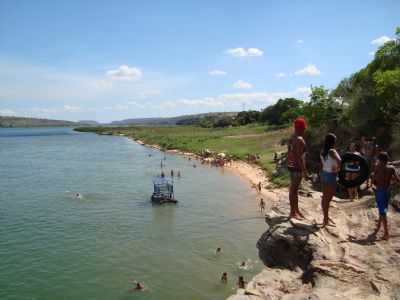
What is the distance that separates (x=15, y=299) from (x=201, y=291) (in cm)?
875

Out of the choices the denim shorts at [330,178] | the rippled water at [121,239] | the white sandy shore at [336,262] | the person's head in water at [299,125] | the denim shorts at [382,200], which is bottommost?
the rippled water at [121,239]

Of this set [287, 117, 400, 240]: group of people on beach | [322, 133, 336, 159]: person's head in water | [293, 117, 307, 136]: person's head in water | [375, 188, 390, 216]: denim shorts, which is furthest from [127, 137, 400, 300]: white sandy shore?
[293, 117, 307, 136]: person's head in water

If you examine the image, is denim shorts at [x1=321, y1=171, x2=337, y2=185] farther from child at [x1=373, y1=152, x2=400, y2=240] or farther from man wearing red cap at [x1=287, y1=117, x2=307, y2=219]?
child at [x1=373, y1=152, x2=400, y2=240]

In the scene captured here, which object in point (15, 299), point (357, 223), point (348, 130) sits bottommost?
point (15, 299)

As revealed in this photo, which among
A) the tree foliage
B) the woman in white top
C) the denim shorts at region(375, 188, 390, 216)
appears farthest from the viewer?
the tree foliage

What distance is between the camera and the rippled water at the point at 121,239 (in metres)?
19.5

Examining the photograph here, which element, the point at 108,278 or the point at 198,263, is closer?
the point at 108,278

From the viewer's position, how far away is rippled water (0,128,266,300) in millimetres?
19484

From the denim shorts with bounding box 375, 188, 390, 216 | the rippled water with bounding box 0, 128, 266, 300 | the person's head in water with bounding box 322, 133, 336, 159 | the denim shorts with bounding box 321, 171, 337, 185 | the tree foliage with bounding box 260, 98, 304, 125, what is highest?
the tree foliage with bounding box 260, 98, 304, 125

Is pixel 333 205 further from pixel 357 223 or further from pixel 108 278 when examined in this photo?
pixel 108 278

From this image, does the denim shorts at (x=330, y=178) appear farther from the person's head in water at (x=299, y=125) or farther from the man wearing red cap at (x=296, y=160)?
the person's head in water at (x=299, y=125)

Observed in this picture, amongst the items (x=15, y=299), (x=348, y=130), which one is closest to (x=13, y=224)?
(x=15, y=299)

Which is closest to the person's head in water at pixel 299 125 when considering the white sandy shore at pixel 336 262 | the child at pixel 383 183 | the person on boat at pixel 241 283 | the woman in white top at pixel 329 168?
the woman in white top at pixel 329 168

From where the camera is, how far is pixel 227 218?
31188mm
